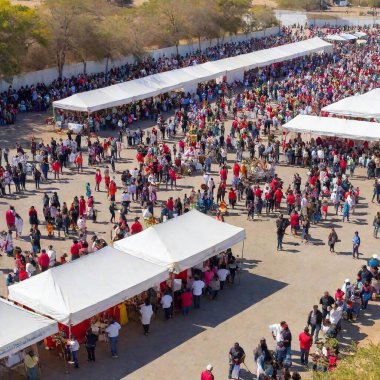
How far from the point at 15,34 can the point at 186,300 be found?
81.7 feet

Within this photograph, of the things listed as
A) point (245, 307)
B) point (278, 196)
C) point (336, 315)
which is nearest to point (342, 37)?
point (278, 196)

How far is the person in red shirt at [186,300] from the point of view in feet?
47.2

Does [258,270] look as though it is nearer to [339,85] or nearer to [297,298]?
[297,298]

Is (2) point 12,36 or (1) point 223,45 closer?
(2) point 12,36

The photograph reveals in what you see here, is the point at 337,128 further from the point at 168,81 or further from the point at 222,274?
the point at 222,274

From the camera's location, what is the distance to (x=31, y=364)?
11883 mm

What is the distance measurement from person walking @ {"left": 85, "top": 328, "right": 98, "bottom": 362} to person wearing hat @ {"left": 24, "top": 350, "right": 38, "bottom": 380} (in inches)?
40.9

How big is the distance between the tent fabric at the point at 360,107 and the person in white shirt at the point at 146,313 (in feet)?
58.5

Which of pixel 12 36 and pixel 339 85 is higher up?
pixel 12 36

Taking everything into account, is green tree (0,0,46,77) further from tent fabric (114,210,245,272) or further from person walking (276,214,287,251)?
tent fabric (114,210,245,272)

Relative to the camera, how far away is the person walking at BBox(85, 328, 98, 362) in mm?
12516

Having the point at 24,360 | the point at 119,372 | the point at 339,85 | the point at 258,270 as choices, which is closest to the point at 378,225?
the point at 258,270

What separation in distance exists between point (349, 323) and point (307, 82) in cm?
2944

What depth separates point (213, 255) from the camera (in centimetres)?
1528
